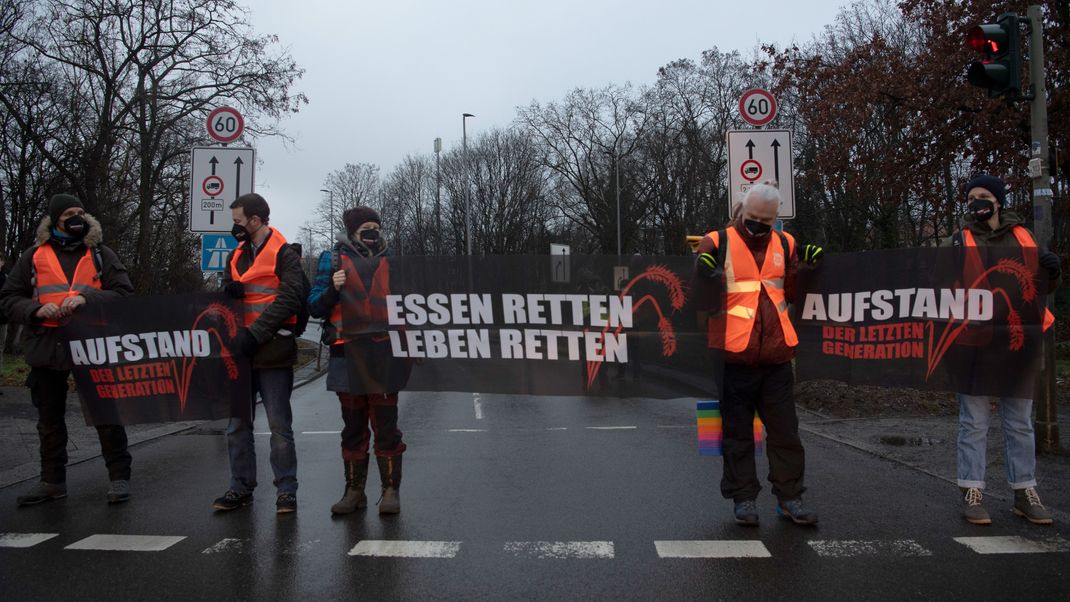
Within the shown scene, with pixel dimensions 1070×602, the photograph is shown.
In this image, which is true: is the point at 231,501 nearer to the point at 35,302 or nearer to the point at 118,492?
the point at 118,492

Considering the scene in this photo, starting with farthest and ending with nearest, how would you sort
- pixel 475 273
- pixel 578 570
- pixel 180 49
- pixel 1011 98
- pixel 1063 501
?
pixel 180 49, pixel 1011 98, pixel 475 273, pixel 1063 501, pixel 578 570

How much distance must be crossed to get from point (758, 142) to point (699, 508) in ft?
18.4

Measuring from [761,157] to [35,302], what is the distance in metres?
7.45

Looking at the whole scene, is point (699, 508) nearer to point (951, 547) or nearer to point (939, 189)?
point (951, 547)

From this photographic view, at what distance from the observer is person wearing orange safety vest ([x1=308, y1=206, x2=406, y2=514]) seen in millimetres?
5402

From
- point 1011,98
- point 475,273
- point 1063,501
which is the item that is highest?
point 1011,98

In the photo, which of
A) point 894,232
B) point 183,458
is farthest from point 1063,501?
point 894,232

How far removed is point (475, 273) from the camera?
5859mm

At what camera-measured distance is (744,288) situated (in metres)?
4.89

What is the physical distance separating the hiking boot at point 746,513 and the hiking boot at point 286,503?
2.79m

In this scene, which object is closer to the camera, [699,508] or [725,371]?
[725,371]

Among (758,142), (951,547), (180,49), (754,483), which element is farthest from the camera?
(180,49)

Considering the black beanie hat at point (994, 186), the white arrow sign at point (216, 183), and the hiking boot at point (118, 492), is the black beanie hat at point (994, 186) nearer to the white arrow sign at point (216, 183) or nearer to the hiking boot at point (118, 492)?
the hiking boot at point (118, 492)

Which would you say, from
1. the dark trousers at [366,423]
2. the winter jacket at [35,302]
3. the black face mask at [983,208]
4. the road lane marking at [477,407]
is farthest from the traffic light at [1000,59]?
the winter jacket at [35,302]
